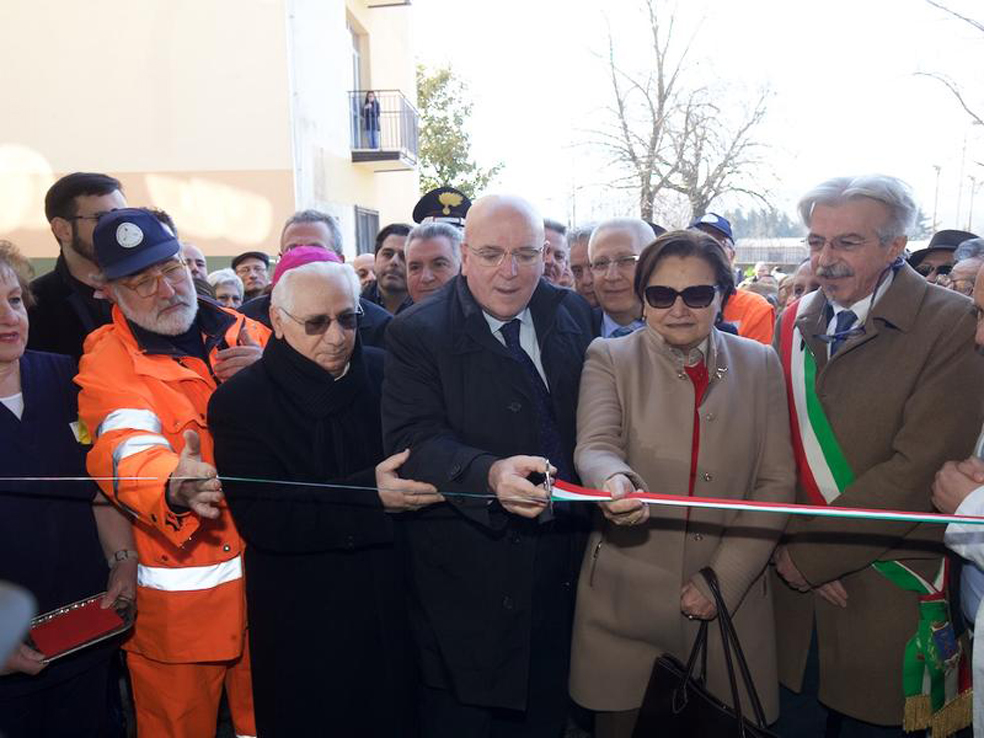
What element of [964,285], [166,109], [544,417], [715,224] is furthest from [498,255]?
[166,109]

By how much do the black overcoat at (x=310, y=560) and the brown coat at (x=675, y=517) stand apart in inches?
30.9

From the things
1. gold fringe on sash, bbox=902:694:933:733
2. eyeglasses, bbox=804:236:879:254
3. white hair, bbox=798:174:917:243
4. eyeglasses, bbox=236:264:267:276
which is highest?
white hair, bbox=798:174:917:243

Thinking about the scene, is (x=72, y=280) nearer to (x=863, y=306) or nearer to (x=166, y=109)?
(x=863, y=306)

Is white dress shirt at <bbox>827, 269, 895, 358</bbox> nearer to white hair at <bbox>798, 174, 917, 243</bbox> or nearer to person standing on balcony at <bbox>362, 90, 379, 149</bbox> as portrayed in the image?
white hair at <bbox>798, 174, 917, 243</bbox>

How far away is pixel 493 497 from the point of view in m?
2.66

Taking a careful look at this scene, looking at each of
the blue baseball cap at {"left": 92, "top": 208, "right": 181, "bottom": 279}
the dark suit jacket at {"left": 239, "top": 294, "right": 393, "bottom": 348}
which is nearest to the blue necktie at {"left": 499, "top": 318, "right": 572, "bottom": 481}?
the dark suit jacket at {"left": 239, "top": 294, "right": 393, "bottom": 348}

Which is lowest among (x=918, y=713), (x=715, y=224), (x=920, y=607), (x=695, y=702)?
(x=918, y=713)

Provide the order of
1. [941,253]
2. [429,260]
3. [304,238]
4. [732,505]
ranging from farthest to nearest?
[941,253] → [304,238] → [429,260] → [732,505]

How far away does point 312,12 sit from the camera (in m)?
15.8

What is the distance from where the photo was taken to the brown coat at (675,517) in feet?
9.32

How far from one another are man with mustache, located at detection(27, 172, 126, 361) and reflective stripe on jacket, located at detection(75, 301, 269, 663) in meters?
0.72

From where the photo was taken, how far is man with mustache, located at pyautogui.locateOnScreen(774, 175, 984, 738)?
9.55 ft

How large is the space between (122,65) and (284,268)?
13.4 m

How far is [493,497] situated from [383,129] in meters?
20.9
